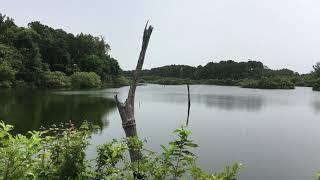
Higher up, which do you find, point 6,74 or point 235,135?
point 6,74

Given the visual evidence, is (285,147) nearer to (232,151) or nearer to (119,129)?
(232,151)

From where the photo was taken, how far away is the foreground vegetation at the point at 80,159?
2920 millimetres

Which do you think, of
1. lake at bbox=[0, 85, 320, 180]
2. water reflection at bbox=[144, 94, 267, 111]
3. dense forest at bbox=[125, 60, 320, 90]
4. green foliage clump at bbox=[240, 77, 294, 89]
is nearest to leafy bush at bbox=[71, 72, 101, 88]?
water reflection at bbox=[144, 94, 267, 111]

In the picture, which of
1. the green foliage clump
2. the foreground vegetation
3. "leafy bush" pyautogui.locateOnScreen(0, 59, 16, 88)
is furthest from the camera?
the green foliage clump

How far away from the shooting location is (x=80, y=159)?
325cm

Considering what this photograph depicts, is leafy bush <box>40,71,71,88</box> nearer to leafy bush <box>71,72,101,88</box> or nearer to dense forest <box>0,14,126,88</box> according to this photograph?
dense forest <box>0,14,126,88</box>

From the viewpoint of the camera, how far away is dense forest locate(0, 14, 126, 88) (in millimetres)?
59719

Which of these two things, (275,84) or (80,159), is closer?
(80,159)

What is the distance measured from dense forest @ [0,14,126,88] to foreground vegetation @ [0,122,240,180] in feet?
165

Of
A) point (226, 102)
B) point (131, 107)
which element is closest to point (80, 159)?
point (131, 107)

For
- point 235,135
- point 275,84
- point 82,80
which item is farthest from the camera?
point 275,84

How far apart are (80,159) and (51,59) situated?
75011mm

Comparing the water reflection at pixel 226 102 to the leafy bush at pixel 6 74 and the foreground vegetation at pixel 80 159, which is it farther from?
the foreground vegetation at pixel 80 159

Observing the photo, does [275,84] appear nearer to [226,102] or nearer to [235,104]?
[226,102]
